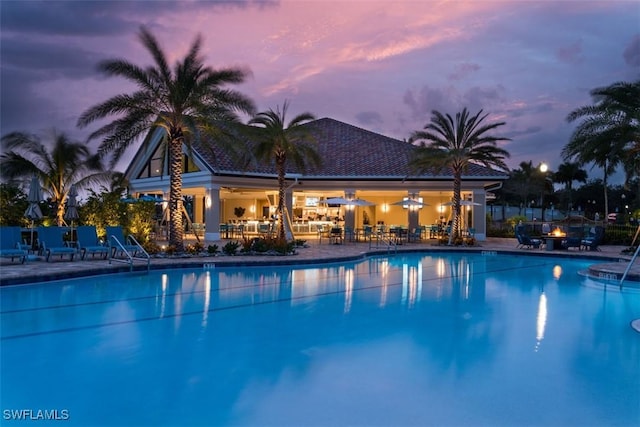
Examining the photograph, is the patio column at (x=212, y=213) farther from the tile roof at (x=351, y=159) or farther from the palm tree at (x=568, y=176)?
the palm tree at (x=568, y=176)

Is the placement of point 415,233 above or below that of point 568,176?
below

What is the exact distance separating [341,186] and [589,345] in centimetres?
1968

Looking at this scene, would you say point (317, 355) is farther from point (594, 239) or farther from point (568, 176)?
point (568, 176)

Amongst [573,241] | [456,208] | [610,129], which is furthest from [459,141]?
[573,241]

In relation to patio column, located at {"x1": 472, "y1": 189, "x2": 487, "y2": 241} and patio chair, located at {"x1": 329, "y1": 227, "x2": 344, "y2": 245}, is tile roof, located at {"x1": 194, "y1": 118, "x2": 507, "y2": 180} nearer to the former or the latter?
patio column, located at {"x1": 472, "y1": 189, "x2": 487, "y2": 241}

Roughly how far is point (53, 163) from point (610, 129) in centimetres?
2380

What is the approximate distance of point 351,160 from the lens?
2811cm

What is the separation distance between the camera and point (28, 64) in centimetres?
1694

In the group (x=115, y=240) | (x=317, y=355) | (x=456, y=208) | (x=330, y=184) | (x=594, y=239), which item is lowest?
(x=317, y=355)

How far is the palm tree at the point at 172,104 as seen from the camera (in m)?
16.0

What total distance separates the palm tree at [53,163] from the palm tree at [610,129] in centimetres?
2035

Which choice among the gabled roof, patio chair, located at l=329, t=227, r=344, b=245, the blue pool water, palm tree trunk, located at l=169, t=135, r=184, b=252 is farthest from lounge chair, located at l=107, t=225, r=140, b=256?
patio chair, located at l=329, t=227, r=344, b=245

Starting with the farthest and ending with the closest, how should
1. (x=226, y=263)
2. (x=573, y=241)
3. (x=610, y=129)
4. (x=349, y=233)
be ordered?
1. (x=349, y=233)
2. (x=573, y=241)
3. (x=610, y=129)
4. (x=226, y=263)

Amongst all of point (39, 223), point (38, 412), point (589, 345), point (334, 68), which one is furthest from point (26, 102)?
point (589, 345)
